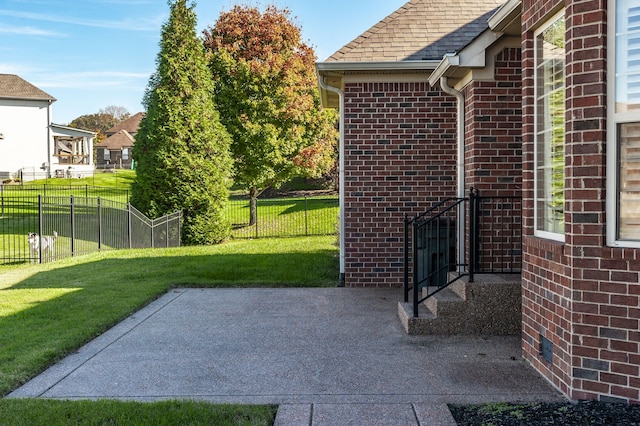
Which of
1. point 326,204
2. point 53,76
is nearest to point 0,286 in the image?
point 326,204

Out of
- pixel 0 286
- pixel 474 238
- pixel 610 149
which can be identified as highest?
pixel 610 149

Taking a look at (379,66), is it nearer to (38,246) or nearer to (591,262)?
(591,262)

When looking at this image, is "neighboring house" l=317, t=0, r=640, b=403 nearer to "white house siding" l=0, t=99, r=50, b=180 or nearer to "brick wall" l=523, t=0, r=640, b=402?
"brick wall" l=523, t=0, r=640, b=402

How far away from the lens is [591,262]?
3975 mm

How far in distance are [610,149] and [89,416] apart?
391 centimetres

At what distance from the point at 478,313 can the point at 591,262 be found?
2.22m

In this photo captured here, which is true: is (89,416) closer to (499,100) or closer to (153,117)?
(499,100)

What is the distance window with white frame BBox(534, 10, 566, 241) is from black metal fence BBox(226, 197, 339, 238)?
43.1ft

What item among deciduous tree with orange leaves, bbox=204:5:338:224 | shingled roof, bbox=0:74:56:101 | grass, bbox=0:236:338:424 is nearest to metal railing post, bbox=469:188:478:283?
grass, bbox=0:236:338:424

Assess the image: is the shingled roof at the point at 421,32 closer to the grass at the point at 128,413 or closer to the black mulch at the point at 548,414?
the black mulch at the point at 548,414

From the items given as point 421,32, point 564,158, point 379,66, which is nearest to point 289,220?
point 421,32

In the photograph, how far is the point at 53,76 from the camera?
54.8m

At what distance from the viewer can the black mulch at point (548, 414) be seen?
3675mm

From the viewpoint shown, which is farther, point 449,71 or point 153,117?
point 153,117
